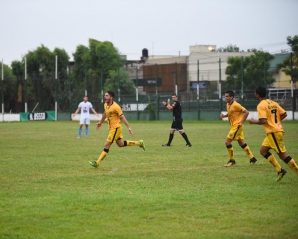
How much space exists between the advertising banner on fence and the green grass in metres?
41.8

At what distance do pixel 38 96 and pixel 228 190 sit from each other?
52226 mm

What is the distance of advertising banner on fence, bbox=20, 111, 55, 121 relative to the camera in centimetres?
5938

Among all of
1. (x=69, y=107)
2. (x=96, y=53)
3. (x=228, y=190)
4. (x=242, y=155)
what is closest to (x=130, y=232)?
(x=228, y=190)

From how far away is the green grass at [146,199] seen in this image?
805 centimetres

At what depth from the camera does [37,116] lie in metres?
59.8

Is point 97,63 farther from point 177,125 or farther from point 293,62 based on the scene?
point 177,125

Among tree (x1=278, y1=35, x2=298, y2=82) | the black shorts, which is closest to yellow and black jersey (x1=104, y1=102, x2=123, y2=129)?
the black shorts

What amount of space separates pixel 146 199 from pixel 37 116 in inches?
2003

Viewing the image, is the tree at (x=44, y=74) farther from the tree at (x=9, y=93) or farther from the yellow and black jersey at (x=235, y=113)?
the yellow and black jersey at (x=235, y=113)

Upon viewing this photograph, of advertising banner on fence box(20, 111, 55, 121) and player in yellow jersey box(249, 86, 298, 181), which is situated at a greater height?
player in yellow jersey box(249, 86, 298, 181)

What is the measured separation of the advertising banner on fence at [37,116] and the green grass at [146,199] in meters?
41.8

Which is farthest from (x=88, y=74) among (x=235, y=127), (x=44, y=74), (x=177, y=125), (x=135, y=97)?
(x=235, y=127)

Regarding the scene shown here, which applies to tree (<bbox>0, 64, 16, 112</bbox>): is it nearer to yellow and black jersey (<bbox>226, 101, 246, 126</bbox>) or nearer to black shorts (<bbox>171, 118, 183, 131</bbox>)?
black shorts (<bbox>171, 118, 183, 131</bbox>)

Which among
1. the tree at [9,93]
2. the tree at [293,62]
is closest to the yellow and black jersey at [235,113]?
the tree at [293,62]
